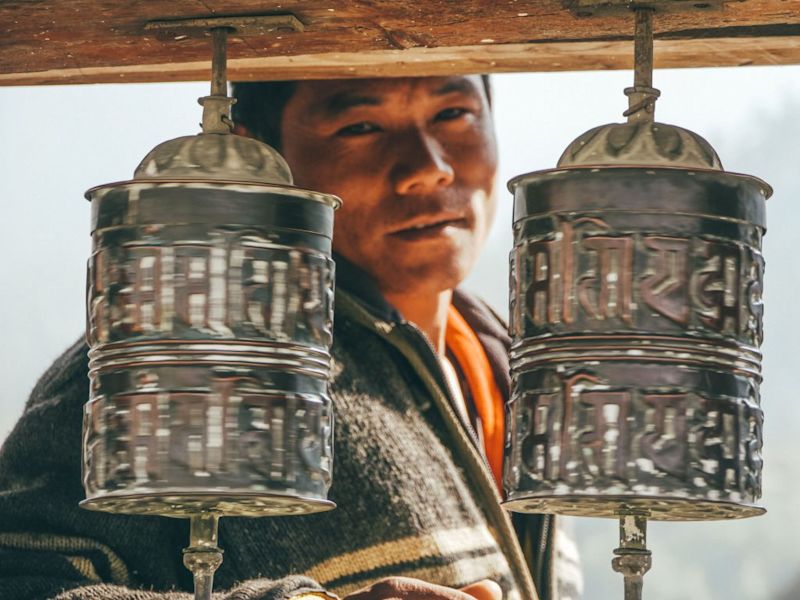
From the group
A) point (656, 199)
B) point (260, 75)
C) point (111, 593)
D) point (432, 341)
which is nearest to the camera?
point (656, 199)

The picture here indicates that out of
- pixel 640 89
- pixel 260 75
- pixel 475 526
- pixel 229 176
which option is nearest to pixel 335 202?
pixel 229 176

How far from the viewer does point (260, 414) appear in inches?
120

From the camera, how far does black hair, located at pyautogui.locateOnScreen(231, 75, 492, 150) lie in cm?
434

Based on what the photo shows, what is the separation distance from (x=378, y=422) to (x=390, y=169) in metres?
0.55

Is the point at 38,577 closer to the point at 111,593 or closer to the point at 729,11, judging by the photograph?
the point at 111,593

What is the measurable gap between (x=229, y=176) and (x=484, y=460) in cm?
119

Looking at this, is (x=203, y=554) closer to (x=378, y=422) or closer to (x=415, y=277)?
(x=378, y=422)

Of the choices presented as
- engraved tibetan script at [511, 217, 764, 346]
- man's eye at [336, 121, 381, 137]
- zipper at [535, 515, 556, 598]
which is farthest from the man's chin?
engraved tibetan script at [511, 217, 764, 346]

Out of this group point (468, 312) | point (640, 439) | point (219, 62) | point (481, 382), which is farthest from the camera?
point (468, 312)

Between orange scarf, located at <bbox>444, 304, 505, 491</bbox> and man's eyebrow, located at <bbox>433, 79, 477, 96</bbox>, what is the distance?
527mm

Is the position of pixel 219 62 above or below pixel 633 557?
above

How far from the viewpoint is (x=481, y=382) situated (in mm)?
4555

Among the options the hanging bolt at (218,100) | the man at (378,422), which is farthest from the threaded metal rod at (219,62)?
the man at (378,422)

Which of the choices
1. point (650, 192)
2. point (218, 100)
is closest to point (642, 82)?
point (650, 192)
